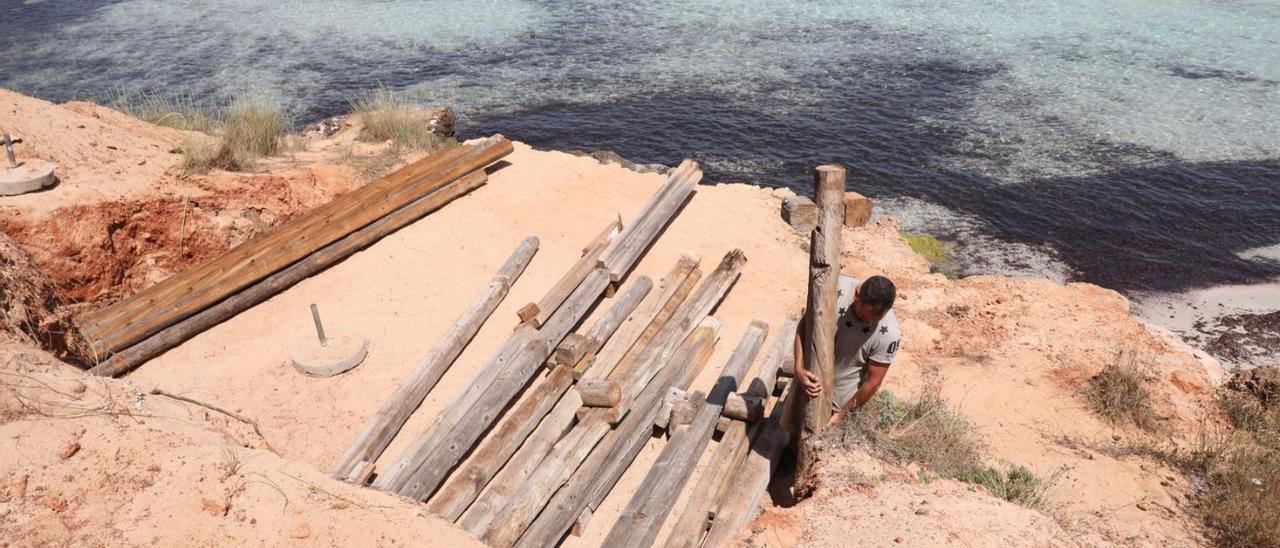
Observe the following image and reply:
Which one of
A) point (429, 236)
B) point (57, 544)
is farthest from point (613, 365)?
point (57, 544)

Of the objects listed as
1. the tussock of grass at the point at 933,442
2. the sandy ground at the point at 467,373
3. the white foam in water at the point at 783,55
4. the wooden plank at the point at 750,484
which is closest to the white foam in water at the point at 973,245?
the sandy ground at the point at 467,373

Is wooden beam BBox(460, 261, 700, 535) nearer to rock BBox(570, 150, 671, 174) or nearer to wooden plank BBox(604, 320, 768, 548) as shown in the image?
wooden plank BBox(604, 320, 768, 548)

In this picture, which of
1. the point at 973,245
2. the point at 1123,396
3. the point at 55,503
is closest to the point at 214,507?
the point at 55,503

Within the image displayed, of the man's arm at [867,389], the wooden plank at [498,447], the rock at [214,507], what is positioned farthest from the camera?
the wooden plank at [498,447]

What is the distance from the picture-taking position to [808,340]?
18.6 ft

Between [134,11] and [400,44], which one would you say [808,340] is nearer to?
[400,44]

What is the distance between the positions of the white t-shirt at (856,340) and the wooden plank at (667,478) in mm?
1504

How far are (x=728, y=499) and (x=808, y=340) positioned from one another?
150 cm

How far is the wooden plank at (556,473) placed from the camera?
6.16 metres

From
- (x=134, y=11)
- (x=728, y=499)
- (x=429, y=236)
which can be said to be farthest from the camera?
(x=134, y=11)

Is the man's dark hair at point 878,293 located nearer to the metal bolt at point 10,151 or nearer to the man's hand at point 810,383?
the man's hand at point 810,383

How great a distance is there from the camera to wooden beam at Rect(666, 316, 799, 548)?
19.8 feet

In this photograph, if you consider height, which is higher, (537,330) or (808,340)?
(808,340)

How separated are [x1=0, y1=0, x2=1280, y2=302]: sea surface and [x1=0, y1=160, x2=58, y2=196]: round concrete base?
8816mm
